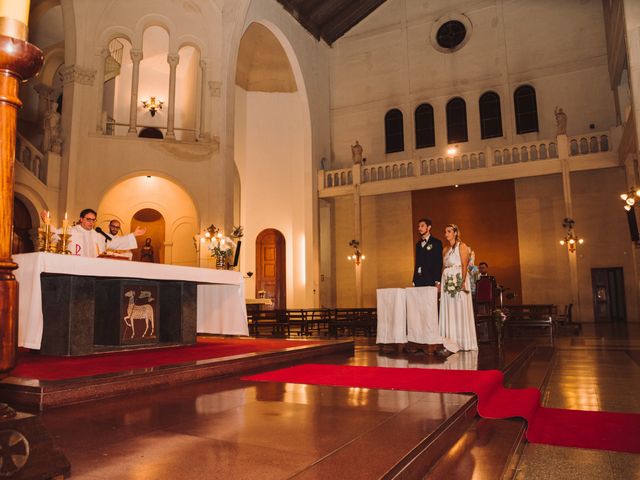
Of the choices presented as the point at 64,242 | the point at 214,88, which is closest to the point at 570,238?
the point at 214,88

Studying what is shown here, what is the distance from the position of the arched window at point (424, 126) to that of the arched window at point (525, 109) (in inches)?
115

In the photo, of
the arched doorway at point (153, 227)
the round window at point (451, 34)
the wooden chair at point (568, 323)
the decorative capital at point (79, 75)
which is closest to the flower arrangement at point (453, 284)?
the wooden chair at point (568, 323)

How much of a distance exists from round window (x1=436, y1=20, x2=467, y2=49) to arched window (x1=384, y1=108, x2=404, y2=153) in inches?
116

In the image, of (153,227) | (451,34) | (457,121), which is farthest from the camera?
(451,34)

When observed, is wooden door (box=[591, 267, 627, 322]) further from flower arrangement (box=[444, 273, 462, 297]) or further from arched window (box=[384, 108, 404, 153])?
flower arrangement (box=[444, 273, 462, 297])

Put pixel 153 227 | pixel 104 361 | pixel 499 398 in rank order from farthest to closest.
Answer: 1. pixel 153 227
2. pixel 104 361
3. pixel 499 398

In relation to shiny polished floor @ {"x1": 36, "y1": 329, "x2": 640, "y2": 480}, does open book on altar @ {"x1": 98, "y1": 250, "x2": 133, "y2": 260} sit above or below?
above

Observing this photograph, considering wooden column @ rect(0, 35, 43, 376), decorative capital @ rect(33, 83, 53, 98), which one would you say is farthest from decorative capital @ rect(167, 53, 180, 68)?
wooden column @ rect(0, 35, 43, 376)

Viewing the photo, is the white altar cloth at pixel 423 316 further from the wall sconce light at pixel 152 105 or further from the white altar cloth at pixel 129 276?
the wall sconce light at pixel 152 105

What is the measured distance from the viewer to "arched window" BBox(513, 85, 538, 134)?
1697cm

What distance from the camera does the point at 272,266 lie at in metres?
18.2

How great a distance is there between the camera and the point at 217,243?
8125mm

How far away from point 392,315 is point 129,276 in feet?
10.8

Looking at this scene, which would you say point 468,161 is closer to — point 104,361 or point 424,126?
point 424,126
